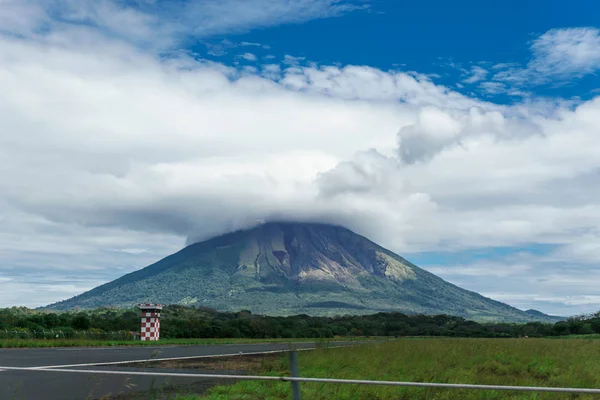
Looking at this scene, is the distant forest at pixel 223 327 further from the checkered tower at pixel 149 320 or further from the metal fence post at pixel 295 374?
the metal fence post at pixel 295 374

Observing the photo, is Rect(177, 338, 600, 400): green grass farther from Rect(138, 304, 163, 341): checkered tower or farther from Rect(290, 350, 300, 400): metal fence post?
Rect(138, 304, 163, 341): checkered tower

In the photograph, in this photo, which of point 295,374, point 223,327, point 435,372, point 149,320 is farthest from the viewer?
point 223,327


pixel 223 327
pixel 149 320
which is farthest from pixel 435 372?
pixel 223 327

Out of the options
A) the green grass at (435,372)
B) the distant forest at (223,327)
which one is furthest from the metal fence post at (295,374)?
the distant forest at (223,327)

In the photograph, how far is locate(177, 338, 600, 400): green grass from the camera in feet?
35.9

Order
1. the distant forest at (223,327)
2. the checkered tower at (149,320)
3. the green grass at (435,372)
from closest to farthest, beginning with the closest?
the green grass at (435,372) < the checkered tower at (149,320) < the distant forest at (223,327)

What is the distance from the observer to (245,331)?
64625 millimetres

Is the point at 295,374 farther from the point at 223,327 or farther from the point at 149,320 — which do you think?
the point at 223,327

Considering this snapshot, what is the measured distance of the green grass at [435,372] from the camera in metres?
10.9

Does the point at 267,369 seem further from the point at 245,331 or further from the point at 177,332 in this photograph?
the point at 245,331

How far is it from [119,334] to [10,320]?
38.0 ft

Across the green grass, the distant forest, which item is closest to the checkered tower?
the distant forest

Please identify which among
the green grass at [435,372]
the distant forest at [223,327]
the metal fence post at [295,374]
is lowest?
the green grass at [435,372]

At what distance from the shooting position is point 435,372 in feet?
50.3
